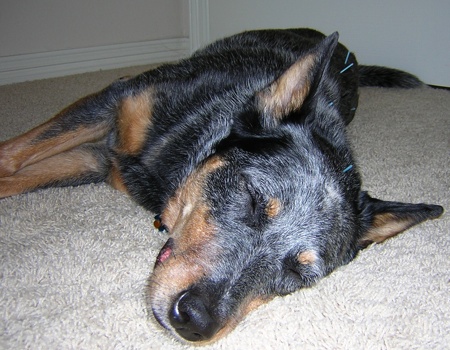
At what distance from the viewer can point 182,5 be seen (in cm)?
514

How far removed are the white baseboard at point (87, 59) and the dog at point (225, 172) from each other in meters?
2.35

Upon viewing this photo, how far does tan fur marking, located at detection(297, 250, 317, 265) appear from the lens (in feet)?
5.10

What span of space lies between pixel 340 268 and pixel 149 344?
2.84ft

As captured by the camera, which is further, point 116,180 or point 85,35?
point 85,35

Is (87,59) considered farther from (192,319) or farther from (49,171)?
(192,319)

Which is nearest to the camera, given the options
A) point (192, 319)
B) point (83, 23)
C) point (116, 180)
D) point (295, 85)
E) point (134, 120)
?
point (192, 319)

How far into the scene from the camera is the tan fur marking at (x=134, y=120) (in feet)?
6.59

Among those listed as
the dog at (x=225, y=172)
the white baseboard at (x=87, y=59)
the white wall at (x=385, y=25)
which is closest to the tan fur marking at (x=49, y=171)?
the dog at (x=225, y=172)

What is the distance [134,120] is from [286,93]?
2.44ft

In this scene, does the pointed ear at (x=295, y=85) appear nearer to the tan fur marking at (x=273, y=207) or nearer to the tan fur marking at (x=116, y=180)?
the tan fur marking at (x=273, y=207)

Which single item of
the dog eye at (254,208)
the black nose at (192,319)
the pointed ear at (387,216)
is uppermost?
the dog eye at (254,208)

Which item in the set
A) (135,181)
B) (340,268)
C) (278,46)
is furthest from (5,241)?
(278,46)

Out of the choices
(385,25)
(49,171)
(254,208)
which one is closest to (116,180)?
(49,171)

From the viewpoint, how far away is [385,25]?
14.0ft
